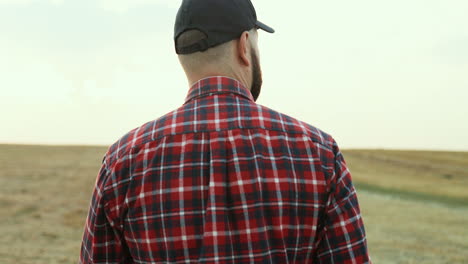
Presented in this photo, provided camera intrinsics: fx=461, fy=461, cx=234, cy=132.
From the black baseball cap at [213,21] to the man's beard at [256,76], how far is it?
13cm

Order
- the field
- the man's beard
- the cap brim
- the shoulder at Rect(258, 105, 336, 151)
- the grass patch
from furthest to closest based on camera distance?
1. the grass patch
2. the field
3. the cap brim
4. the man's beard
5. the shoulder at Rect(258, 105, 336, 151)

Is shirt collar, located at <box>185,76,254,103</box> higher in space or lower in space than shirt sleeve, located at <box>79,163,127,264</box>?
higher

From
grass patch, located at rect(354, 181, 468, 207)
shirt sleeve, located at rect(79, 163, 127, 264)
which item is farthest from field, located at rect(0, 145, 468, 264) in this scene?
shirt sleeve, located at rect(79, 163, 127, 264)

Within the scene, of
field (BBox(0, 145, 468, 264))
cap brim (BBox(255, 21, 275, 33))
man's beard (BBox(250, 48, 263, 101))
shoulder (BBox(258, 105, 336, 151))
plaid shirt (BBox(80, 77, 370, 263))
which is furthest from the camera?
field (BBox(0, 145, 468, 264))

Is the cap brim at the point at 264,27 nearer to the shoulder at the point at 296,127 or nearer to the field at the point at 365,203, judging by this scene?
the shoulder at the point at 296,127

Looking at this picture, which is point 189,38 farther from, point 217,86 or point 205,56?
point 217,86

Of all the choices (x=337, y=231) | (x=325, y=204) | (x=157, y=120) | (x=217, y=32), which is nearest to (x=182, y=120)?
(x=157, y=120)

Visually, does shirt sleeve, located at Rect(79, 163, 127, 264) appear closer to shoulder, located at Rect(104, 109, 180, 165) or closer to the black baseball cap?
shoulder, located at Rect(104, 109, 180, 165)

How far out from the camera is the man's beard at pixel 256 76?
2086mm

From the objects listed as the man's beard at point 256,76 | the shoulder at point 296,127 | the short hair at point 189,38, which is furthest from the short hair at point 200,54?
the shoulder at point 296,127

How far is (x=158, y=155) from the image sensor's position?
1.93 meters

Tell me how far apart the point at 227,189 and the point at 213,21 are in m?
0.74

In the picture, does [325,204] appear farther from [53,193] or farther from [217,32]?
[53,193]

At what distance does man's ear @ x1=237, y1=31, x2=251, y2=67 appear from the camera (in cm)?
200
